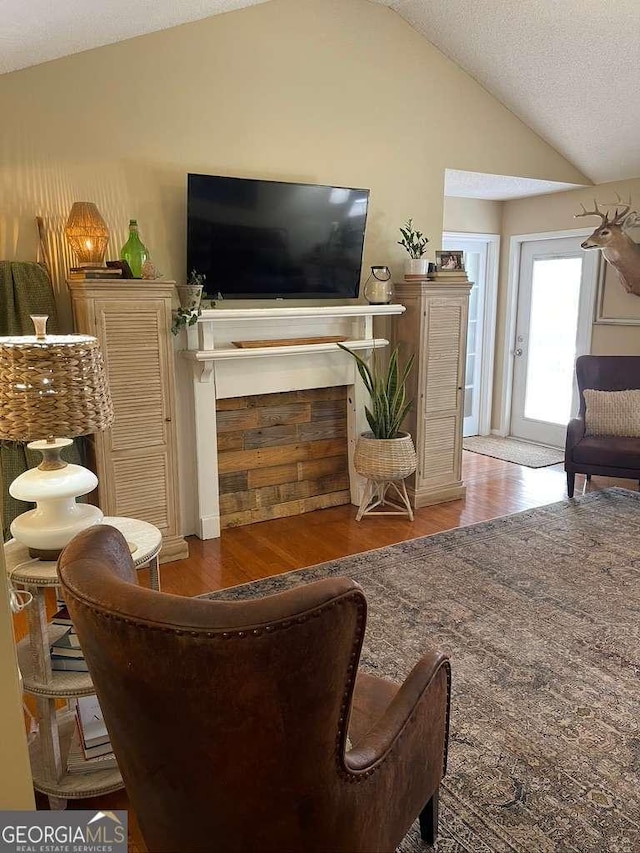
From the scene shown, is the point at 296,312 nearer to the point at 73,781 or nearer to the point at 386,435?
the point at 386,435

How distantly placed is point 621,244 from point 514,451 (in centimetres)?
196

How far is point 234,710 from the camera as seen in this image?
1.04m

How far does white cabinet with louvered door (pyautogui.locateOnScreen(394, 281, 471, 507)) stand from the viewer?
13.6 feet

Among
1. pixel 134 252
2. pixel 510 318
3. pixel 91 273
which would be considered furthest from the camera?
pixel 510 318

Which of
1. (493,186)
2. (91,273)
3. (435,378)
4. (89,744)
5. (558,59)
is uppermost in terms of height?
(558,59)

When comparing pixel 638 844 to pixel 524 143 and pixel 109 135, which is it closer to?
pixel 109 135

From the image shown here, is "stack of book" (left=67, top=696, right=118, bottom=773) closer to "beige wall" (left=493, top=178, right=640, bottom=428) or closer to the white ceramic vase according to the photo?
the white ceramic vase

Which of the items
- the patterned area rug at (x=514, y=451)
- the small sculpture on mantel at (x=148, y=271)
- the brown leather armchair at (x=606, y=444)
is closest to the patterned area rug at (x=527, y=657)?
the brown leather armchair at (x=606, y=444)

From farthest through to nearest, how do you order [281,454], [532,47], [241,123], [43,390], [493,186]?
1. [493,186]
2. [281,454]
3. [532,47]
4. [241,123]
5. [43,390]

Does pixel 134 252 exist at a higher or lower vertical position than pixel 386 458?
higher

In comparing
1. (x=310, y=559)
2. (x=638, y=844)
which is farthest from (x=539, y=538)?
(x=638, y=844)

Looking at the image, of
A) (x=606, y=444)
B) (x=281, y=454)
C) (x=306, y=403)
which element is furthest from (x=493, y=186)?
(x=281, y=454)

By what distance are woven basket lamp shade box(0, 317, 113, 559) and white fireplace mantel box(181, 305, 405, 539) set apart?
1.66 m
